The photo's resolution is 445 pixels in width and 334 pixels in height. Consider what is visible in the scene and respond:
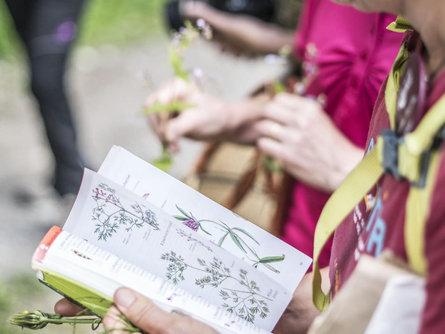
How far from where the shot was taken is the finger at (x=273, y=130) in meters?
1.41

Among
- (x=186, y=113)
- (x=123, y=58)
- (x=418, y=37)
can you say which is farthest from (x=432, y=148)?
(x=123, y=58)

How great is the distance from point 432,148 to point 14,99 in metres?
3.05

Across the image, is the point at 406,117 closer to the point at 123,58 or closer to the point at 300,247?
the point at 300,247

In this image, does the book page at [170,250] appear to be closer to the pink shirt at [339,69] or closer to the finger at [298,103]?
the pink shirt at [339,69]

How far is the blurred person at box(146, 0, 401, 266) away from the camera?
1213 millimetres

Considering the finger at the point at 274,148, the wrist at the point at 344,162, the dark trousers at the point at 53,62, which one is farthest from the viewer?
the dark trousers at the point at 53,62

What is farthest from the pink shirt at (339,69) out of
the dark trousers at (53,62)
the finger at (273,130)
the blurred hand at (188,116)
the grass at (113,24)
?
the grass at (113,24)

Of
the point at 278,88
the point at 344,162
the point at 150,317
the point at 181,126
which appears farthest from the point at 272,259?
the point at 278,88

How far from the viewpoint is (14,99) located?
3.27m

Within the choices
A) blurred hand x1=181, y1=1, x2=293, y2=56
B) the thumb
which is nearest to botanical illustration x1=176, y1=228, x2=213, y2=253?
the thumb

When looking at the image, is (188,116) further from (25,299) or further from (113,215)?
(25,299)

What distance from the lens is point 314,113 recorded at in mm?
1342

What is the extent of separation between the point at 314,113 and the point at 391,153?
2.40ft

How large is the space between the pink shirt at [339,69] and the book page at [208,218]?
16.1 inches
